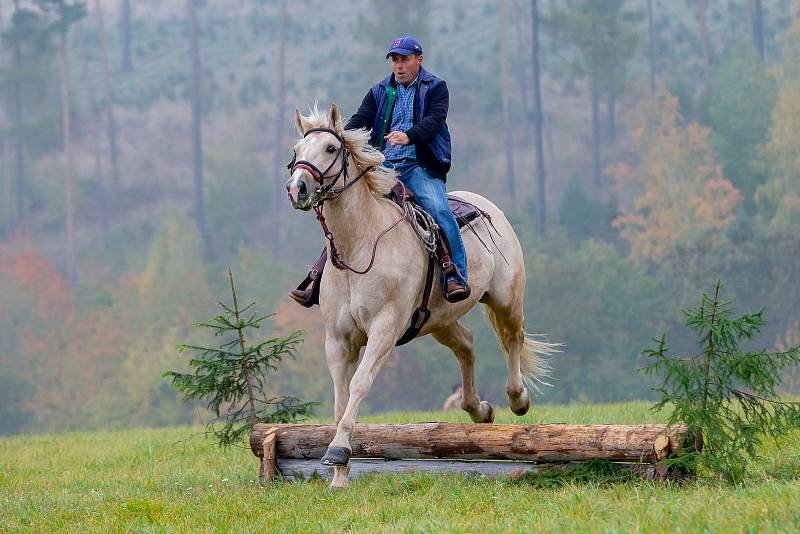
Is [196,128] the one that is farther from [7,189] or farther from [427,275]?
[427,275]

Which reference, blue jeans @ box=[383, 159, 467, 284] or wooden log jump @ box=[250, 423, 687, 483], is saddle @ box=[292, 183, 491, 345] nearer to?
blue jeans @ box=[383, 159, 467, 284]

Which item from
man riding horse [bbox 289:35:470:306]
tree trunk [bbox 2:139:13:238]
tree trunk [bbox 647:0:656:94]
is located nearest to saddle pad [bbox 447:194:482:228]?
man riding horse [bbox 289:35:470:306]

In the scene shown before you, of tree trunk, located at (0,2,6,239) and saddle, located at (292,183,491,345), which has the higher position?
tree trunk, located at (0,2,6,239)

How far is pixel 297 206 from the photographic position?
9.27m

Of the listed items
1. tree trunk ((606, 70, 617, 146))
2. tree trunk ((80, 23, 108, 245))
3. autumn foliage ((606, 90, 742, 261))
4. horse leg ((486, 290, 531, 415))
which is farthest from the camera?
tree trunk ((80, 23, 108, 245))

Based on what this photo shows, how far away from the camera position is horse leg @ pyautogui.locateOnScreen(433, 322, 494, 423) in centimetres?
1194

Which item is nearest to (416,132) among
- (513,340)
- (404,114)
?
(404,114)

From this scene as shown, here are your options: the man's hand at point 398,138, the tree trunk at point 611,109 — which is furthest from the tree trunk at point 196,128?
the man's hand at point 398,138

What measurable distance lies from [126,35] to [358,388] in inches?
4022

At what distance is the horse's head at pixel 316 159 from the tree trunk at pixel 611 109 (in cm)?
7405

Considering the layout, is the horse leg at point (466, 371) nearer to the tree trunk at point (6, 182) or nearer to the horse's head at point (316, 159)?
the horse's head at point (316, 159)

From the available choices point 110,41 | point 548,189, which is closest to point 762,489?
point 548,189

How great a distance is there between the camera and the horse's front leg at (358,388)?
31.7 feet

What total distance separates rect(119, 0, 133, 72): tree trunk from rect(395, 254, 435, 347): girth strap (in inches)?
3888
